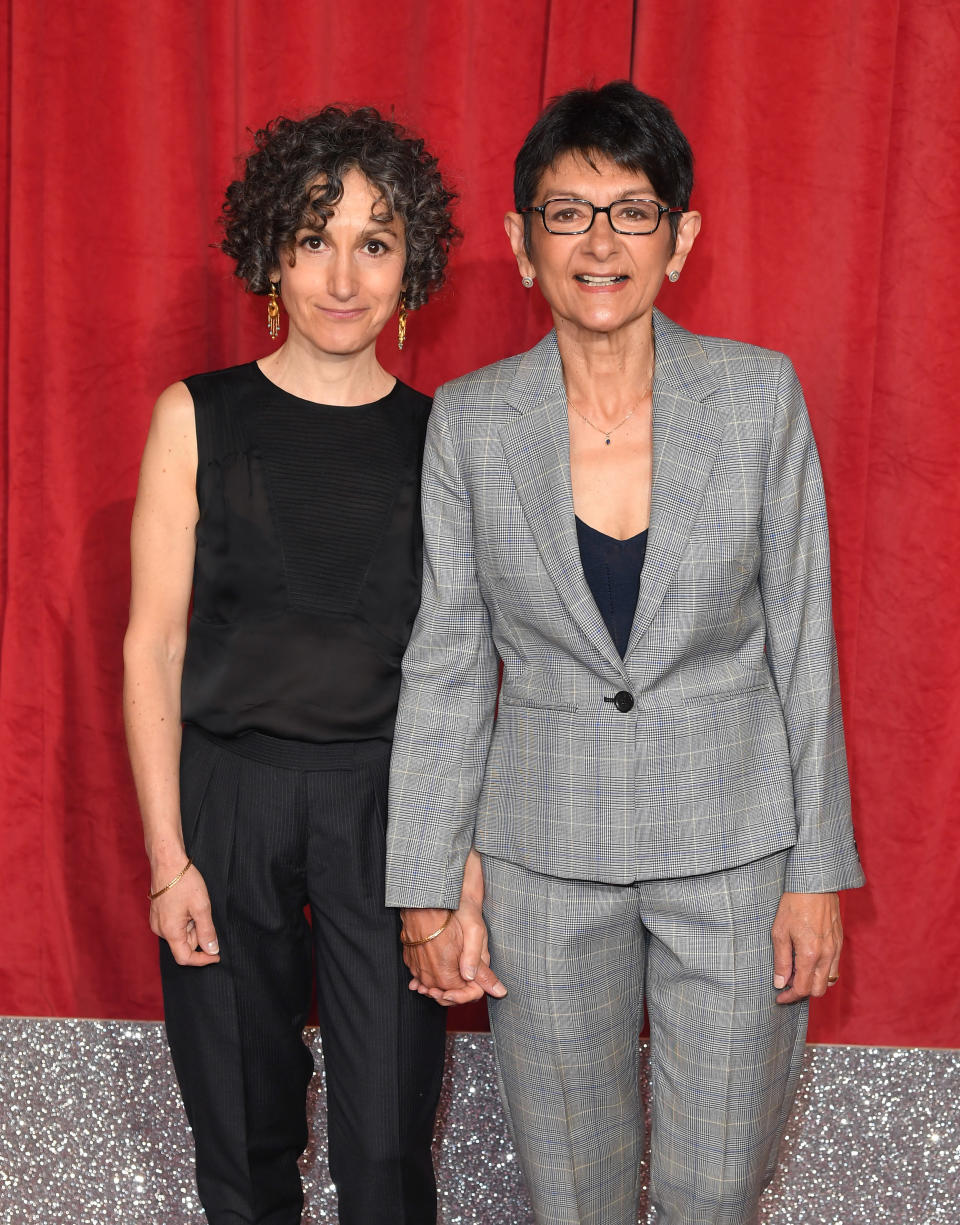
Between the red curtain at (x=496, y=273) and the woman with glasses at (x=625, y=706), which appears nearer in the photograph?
the woman with glasses at (x=625, y=706)

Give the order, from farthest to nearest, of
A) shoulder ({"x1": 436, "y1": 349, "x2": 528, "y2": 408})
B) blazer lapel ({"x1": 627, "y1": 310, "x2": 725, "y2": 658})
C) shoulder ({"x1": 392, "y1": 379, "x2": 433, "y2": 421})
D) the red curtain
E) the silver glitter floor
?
the silver glitter floor
the red curtain
shoulder ({"x1": 392, "y1": 379, "x2": 433, "y2": 421})
shoulder ({"x1": 436, "y1": 349, "x2": 528, "y2": 408})
blazer lapel ({"x1": 627, "y1": 310, "x2": 725, "y2": 658})

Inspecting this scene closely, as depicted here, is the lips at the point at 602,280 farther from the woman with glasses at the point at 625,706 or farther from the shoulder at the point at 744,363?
the shoulder at the point at 744,363

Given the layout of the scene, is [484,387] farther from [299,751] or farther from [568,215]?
[299,751]

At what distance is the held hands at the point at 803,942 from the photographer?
5.22 feet

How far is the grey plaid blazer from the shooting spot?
→ 1.57 meters

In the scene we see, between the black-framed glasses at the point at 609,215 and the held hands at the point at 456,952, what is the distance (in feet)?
2.55

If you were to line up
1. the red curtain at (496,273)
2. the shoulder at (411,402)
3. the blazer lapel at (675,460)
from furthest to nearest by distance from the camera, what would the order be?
the red curtain at (496,273), the shoulder at (411,402), the blazer lapel at (675,460)

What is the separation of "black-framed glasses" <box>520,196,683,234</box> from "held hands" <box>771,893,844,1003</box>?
32.1 inches

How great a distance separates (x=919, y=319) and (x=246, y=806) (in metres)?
1.29

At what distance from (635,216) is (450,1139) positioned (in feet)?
4.95

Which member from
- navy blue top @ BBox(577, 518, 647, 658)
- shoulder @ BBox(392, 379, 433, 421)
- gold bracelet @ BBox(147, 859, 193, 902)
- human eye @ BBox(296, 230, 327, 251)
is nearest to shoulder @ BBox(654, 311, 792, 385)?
navy blue top @ BBox(577, 518, 647, 658)

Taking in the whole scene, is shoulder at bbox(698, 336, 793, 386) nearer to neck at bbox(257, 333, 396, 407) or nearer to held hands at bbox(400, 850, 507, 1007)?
neck at bbox(257, 333, 396, 407)

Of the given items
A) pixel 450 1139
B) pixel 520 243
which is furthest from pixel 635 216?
pixel 450 1139

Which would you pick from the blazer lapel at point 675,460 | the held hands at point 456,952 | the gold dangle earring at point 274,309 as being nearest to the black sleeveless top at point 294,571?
the gold dangle earring at point 274,309
